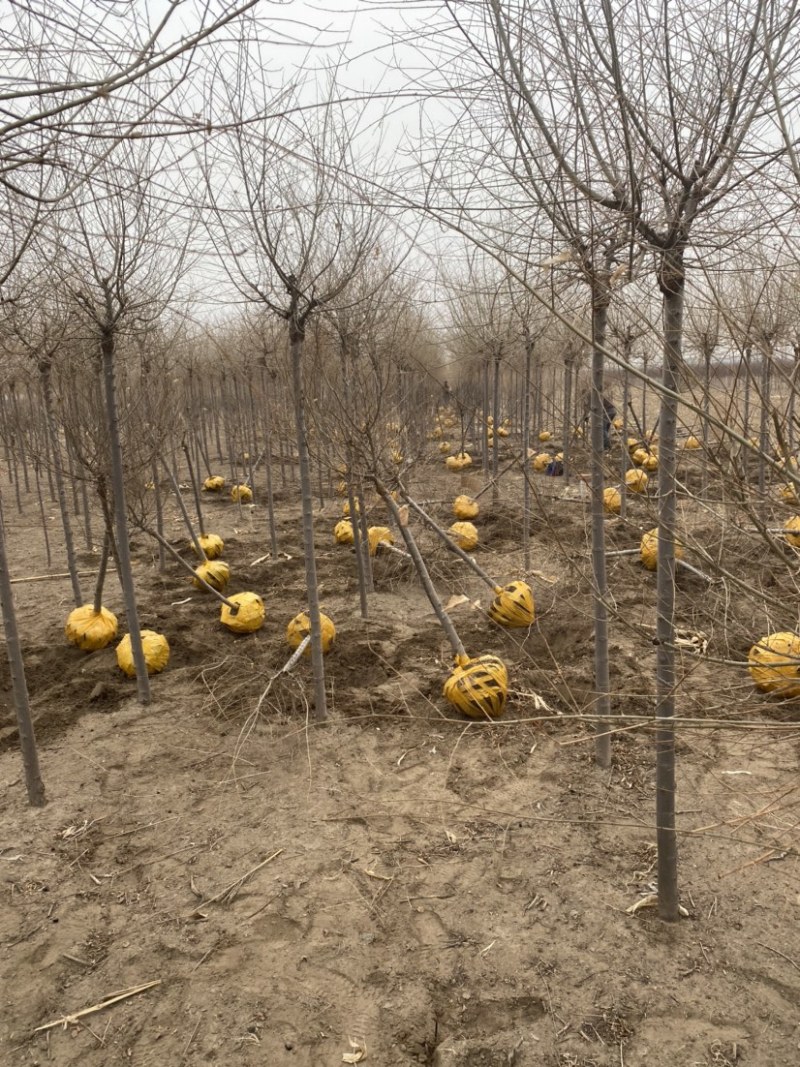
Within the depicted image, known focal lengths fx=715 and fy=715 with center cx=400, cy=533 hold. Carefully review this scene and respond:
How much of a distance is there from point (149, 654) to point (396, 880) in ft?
11.4

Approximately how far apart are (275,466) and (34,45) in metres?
17.1

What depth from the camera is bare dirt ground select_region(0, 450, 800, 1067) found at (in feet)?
9.14

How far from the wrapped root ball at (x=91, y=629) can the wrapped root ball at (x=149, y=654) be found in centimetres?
47

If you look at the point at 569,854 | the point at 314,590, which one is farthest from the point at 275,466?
the point at 569,854

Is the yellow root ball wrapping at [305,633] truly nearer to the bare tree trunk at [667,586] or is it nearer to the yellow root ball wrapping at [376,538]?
the yellow root ball wrapping at [376,538]

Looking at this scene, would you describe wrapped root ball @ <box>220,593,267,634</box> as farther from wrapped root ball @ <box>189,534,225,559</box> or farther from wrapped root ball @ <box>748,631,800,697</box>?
wrapped root ball @ <box>748,631,800,697</box>

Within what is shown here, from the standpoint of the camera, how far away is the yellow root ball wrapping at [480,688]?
5152 mm

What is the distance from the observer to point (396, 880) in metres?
3.72


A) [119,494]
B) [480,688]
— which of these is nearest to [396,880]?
[480,688]

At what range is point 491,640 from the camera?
678cm

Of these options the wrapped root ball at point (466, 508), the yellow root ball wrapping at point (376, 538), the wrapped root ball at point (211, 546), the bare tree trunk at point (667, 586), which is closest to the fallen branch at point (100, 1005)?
the bare tree trunk at point (667, 586)

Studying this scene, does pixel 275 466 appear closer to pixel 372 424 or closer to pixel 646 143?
pixel 372 424

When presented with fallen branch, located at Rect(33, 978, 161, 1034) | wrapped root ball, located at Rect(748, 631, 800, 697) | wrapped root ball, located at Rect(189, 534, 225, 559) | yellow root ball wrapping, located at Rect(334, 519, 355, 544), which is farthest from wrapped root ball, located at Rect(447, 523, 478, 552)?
fallen branch, located at Rect(33, 978, 161, 1034)

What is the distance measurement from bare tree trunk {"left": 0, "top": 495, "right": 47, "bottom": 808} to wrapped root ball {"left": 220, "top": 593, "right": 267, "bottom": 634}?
2800mm
